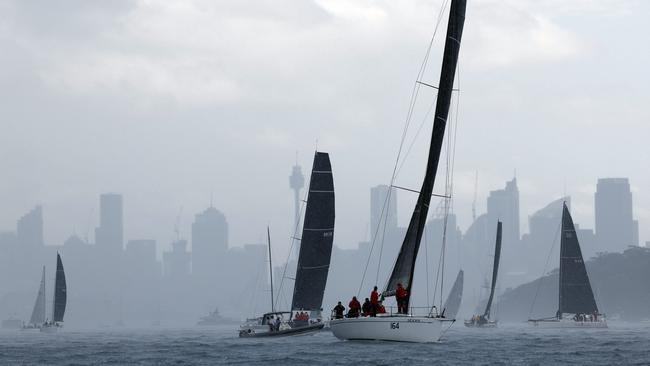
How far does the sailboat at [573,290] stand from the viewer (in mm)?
121938

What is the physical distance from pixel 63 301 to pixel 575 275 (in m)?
72.8

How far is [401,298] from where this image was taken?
179ft

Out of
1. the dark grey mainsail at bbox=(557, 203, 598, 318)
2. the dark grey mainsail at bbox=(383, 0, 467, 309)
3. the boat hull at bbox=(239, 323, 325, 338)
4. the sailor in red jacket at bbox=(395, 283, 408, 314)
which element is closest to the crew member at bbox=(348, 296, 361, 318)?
the dark grey mainsail at bbox=(383, 0, 467, 309)

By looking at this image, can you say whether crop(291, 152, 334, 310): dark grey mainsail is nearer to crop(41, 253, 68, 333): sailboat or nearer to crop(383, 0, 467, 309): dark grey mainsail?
crop(383, 0, 467, 309): dark grey mainsail

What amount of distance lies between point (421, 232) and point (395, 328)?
4654 mm

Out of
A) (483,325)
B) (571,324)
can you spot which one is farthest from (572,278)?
(483,325)

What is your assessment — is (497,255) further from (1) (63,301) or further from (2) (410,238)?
(2) (410,238)

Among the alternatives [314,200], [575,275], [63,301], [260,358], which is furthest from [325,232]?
[63,301]

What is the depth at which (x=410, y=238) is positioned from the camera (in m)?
55.3

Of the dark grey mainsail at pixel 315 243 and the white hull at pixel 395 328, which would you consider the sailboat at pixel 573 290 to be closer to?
the dark grey mainsail at pixel 315 243

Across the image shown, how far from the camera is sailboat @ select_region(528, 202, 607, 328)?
121938mm

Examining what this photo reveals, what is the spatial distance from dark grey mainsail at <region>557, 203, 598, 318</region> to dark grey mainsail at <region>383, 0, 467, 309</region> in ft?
226

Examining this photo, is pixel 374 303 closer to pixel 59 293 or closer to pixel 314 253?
pixel 314 253

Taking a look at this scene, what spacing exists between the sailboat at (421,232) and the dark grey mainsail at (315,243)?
74.7ft
